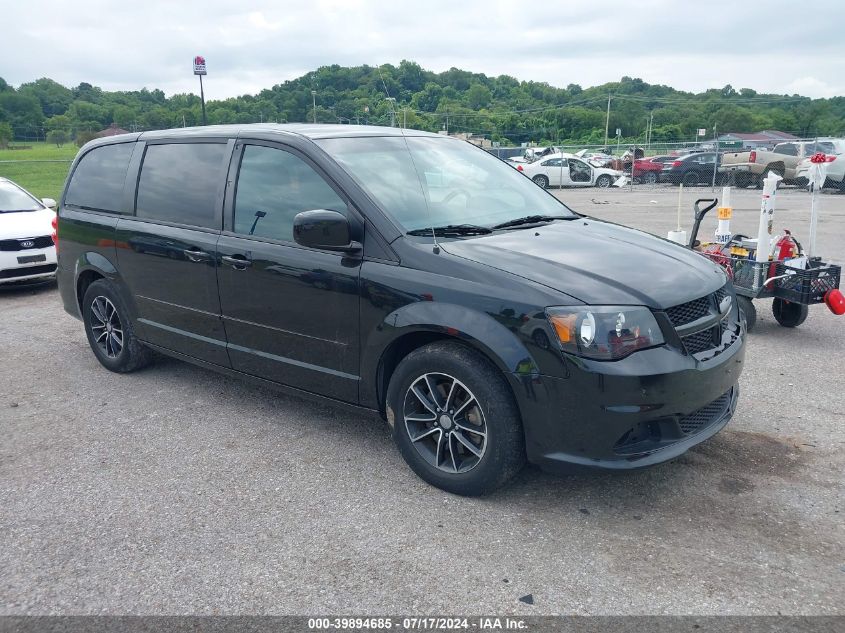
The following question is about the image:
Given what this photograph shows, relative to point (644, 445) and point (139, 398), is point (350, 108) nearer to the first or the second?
point (139, 398)

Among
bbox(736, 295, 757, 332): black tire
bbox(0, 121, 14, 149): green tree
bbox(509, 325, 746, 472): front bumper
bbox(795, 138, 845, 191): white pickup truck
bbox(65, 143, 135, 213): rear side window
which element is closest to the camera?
bbox(509, 325, 746, 472): front bumper

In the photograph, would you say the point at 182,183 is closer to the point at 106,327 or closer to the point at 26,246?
the point at 106,327

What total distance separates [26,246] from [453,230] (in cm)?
720

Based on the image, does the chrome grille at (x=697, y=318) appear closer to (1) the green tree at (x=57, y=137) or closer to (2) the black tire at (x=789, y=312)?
(2) the black tire at (x=789, y=312)

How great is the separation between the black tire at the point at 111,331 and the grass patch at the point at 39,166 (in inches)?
854

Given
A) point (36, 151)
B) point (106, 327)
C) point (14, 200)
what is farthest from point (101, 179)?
point (36, 151)

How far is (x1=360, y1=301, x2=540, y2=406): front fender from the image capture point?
10.6ft

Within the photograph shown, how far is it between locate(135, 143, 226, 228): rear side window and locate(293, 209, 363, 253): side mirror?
1.05m

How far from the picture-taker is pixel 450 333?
342cm

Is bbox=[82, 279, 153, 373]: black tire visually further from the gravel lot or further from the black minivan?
the gravel lot

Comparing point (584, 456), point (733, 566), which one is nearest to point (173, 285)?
point (584, 456)

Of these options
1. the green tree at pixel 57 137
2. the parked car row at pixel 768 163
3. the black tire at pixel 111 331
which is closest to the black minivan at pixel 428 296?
the black tire at pixel 111 331

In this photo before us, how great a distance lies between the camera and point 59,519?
3494 mm

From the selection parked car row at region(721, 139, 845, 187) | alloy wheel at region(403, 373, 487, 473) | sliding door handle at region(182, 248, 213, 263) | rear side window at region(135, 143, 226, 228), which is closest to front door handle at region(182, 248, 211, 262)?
sliding door handle at region(182, 248, 213, 263)
